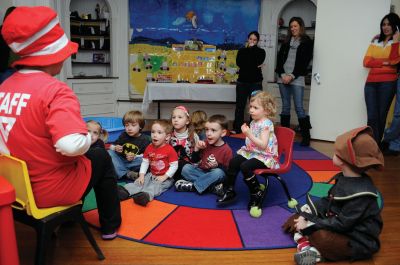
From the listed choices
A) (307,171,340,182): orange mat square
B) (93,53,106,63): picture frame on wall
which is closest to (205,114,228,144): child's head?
(307,171,340,182): orange mat square

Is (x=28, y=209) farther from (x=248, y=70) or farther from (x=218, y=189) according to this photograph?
(x=248, y=70)

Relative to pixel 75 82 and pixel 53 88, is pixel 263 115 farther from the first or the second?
pixel 75 82

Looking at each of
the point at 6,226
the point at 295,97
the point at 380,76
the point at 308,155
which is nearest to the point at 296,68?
the point at 295,97

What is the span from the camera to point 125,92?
7.20m

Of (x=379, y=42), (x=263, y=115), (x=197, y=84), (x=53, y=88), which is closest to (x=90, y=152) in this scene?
(x=53, y=88)

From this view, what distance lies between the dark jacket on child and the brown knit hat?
0.13 m

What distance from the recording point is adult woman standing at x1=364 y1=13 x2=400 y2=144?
4570 millimetres

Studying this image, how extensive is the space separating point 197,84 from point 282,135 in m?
3.74

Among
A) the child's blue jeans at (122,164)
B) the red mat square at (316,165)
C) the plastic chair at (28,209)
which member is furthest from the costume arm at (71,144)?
the red mat square at (316,165)

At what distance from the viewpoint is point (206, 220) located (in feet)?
8.99

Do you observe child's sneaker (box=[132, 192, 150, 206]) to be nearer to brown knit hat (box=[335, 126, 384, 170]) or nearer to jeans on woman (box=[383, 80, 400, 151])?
brown knit hat (box=[335, 126, 384, 170])

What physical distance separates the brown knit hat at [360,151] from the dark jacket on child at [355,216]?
5.2 inches

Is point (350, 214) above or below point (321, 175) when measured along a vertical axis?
above

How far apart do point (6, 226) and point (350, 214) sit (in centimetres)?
179
